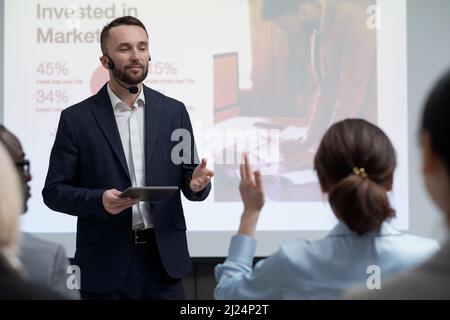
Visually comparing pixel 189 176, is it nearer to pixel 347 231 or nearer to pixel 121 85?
pixel 121 85

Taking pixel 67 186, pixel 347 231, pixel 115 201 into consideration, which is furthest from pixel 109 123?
pixel 347 231

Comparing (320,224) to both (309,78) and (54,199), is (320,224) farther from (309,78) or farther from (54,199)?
(54,199)

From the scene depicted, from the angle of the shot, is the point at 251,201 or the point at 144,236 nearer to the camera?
the point at 251,201

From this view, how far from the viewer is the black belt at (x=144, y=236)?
294 centimetres

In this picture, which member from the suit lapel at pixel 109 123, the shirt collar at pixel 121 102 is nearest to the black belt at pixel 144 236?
the suit lapel at pixel 109 123

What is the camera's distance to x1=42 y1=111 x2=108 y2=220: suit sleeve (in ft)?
9.38

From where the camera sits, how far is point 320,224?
174 inches

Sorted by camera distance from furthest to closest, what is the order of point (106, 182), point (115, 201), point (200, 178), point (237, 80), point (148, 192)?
point (237, 80) → point (106, 182) → point (200, 178) → point (115, 201) → point (148, 192)

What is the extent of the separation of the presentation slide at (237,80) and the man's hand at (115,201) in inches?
65.3

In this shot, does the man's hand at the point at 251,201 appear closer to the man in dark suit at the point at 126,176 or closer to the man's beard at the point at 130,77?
the man in dark suit at the point at 126,176

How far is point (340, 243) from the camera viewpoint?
185cm

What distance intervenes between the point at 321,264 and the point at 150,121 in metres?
1.42

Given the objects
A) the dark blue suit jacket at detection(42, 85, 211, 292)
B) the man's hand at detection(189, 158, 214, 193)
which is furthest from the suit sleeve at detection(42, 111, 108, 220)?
the man's hand at detection(189, 158, 214, 193)

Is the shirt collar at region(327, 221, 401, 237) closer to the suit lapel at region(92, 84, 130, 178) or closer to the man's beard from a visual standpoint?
the suit lapel at region(92, 84, 130, 178)
